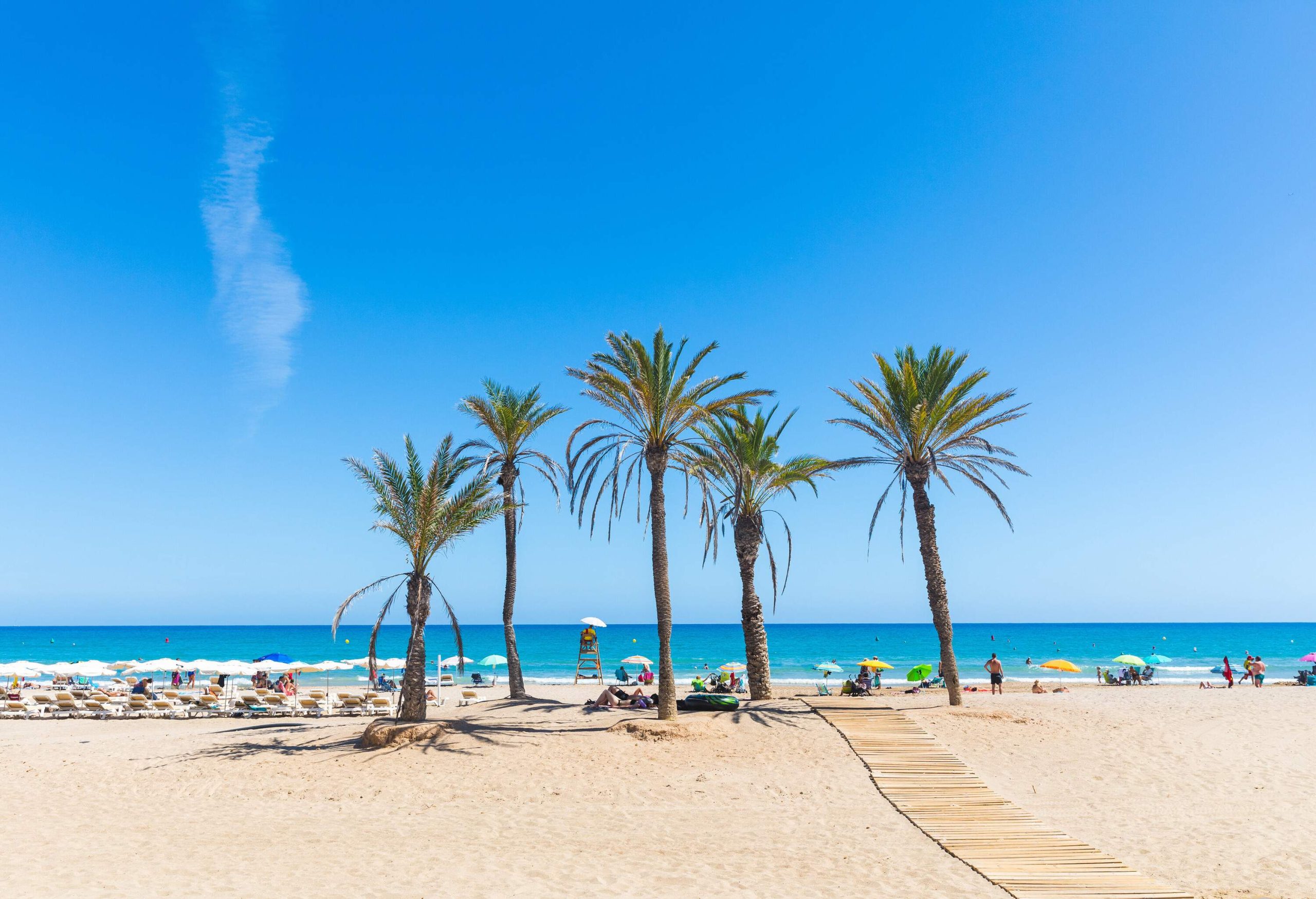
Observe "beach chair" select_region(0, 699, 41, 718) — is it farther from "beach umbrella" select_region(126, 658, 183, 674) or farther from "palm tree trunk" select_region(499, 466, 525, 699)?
"palm tree trunk" select_region(499, 466, 525, 699)

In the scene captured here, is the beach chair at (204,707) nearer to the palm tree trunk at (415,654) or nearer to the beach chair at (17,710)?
the beach chair at (17,710)

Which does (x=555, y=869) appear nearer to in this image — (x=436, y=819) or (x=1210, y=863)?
(x=436, y=819)

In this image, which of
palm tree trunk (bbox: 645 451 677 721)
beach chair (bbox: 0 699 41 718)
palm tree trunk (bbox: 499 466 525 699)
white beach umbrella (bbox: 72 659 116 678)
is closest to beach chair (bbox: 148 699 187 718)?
beach chair (bbox: 0 699 41 718)

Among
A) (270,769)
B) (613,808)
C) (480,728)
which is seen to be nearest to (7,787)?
(270,769)

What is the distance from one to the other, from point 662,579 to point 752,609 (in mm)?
4896

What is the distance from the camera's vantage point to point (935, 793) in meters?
14.1

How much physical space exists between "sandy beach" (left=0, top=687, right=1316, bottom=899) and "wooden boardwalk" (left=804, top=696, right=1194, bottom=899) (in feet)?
1.34

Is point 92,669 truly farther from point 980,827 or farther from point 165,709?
point 980,827

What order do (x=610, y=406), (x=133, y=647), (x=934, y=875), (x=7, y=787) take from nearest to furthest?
(x=934, y=875) → (x=7, y=787) → (x=610, y=406) → (x=133, y=647)

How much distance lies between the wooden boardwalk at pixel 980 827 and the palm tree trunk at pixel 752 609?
4306mm

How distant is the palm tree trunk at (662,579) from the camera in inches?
761

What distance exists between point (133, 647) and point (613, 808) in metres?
140

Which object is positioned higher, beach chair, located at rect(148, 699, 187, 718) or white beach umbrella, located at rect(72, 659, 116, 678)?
white beach umbrella, located at rect(72, 659, 116, 678)

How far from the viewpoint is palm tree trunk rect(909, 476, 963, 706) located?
22406 mm
